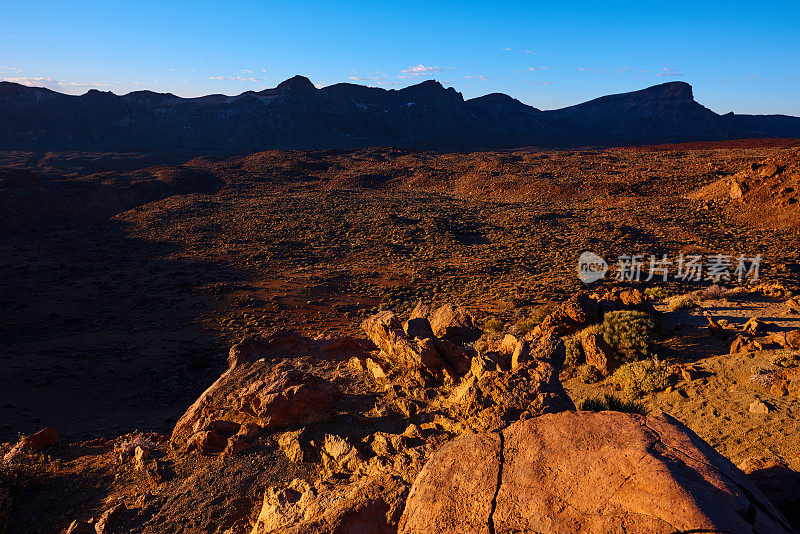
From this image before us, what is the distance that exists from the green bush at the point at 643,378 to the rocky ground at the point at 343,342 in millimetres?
138

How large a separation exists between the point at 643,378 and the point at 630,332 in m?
1.59

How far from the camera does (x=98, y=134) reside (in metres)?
92.1

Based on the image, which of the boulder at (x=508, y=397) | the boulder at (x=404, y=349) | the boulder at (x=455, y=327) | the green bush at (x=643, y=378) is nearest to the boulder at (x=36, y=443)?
the boulder at (x=404, y=349)

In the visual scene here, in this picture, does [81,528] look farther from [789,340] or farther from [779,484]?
[789,340]

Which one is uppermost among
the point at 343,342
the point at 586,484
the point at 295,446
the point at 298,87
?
the point at 298,87

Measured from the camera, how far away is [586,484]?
3.24 metres

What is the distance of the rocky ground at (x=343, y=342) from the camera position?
515 cm

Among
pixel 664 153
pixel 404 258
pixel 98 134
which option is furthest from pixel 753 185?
pixel 98 134

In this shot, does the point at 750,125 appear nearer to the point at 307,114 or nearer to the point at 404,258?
the point at 307,114

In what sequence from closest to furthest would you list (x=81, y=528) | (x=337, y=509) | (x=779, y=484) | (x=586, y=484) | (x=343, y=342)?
(x=586, y=484) → (x=337, y=509) → (x=779, y=484) → (x=81, y=528) → (x=343, y=342)

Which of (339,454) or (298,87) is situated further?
(298,87)

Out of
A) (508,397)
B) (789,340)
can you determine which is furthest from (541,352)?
(789,340)

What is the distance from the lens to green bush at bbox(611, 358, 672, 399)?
8672 mm

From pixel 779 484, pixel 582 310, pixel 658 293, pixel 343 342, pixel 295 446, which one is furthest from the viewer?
pixel 658 293
